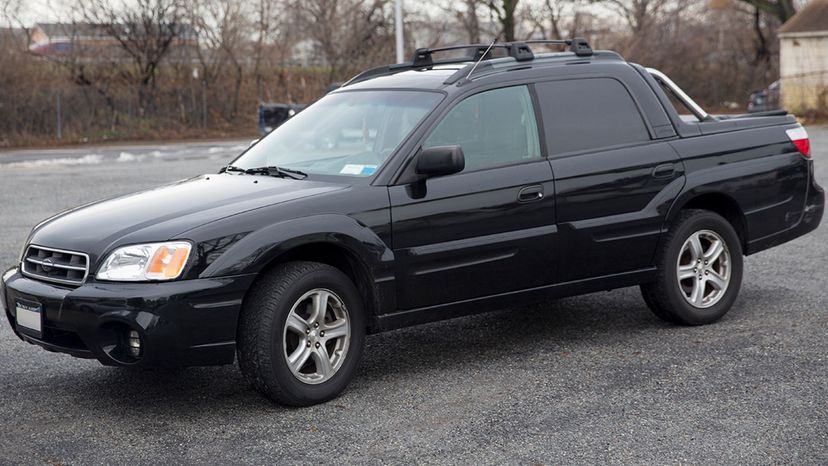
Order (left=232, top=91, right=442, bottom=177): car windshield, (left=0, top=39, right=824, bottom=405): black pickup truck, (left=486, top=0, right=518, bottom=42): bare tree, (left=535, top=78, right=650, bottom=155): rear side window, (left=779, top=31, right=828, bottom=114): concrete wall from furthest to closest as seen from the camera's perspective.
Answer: (left=486, top=0, right=518, bottom=42): bare tree < (left=779, top=31, right=828, bottom=114): concrete wall < (left=535, top=78, right=650, bottom=155): rear side window < (left=232, top=91, right=442, bottom=177): car windshield < (left=0, top=39, right=824, bottom=405): black pickup truck

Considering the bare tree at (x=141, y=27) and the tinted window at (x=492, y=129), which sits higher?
the bare tree at (x=141, y=27)

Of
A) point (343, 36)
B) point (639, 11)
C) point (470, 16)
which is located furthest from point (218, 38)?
point (639, 11)

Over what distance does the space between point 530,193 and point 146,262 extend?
217 centimetres

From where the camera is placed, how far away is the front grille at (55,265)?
498cm

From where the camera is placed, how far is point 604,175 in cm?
619

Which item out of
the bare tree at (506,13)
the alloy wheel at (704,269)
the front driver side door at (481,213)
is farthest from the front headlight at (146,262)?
the bare tree at (506,13)

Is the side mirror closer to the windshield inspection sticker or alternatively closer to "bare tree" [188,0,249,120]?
the windshield inspection sticker

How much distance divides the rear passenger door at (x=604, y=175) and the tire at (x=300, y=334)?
1.44 m

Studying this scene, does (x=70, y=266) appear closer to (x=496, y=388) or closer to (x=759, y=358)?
(x=496, y=388)

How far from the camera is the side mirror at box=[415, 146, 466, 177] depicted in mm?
5418

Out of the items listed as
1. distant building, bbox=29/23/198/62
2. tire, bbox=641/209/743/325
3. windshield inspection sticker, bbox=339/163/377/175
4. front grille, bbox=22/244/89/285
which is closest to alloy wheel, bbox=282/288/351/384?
windshield inspection sticker, bbox=339/163/377/175

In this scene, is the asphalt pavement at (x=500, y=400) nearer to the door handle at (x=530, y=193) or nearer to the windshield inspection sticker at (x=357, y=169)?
the door handle at (x=530, y=193)

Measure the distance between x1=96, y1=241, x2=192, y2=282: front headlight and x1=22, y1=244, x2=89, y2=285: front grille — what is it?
143mm

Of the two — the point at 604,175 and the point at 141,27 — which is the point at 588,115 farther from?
→ the point at 141,27
